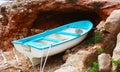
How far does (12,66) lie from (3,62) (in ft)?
2.04

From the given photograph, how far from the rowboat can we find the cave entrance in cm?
85

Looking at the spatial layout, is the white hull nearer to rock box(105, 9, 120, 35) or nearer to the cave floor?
the cave floor

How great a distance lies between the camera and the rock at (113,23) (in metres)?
7.08

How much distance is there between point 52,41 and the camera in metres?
8.29

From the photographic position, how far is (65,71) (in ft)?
21.7

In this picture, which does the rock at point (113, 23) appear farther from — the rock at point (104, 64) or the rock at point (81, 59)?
the rock at point (104, 64)

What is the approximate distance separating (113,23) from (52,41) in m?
2.01

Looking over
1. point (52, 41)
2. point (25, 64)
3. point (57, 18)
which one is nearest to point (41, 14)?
point (57, 18)

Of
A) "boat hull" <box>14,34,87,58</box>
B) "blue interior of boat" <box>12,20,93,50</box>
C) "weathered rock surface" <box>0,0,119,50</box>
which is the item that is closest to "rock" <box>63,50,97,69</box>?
"boat hull" <box>14,34,87,58</box>

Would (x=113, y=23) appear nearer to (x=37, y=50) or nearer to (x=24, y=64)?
(x=37, y=50)

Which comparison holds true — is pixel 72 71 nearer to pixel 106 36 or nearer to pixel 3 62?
pixel 106 36

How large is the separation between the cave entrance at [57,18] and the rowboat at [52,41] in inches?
33.3

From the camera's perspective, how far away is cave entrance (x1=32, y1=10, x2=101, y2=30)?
32.2 feet

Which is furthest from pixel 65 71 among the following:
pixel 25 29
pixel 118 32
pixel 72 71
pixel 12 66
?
pixel 25 29
